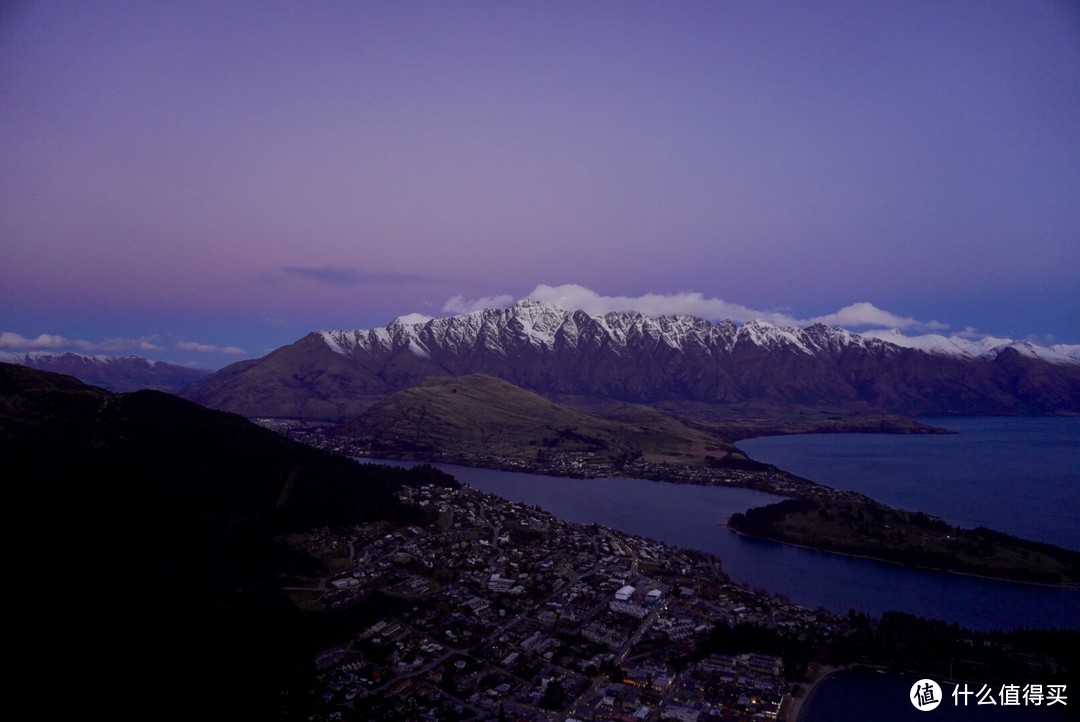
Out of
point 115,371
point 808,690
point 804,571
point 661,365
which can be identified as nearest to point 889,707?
point 808,690

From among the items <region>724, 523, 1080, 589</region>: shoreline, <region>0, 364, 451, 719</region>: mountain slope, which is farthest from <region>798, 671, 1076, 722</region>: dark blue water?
<region>0, 364, 451, 719</region>: mountain slope

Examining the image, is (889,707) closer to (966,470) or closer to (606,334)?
(966,470)

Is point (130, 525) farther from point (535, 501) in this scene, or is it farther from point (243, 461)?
point (535, 501)

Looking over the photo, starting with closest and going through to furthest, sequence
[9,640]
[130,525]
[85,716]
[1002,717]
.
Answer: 1. [85,716]
2. [9,640]
3. [1002,717]
4. [130,525]

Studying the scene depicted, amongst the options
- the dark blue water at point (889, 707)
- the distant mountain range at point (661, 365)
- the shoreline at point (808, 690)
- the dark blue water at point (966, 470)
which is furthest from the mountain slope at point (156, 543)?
the distant mountain range at point (661, 365)

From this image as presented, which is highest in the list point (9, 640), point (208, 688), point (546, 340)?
point (546, 340)

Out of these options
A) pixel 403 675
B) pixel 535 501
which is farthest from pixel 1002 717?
pixel 535 501
